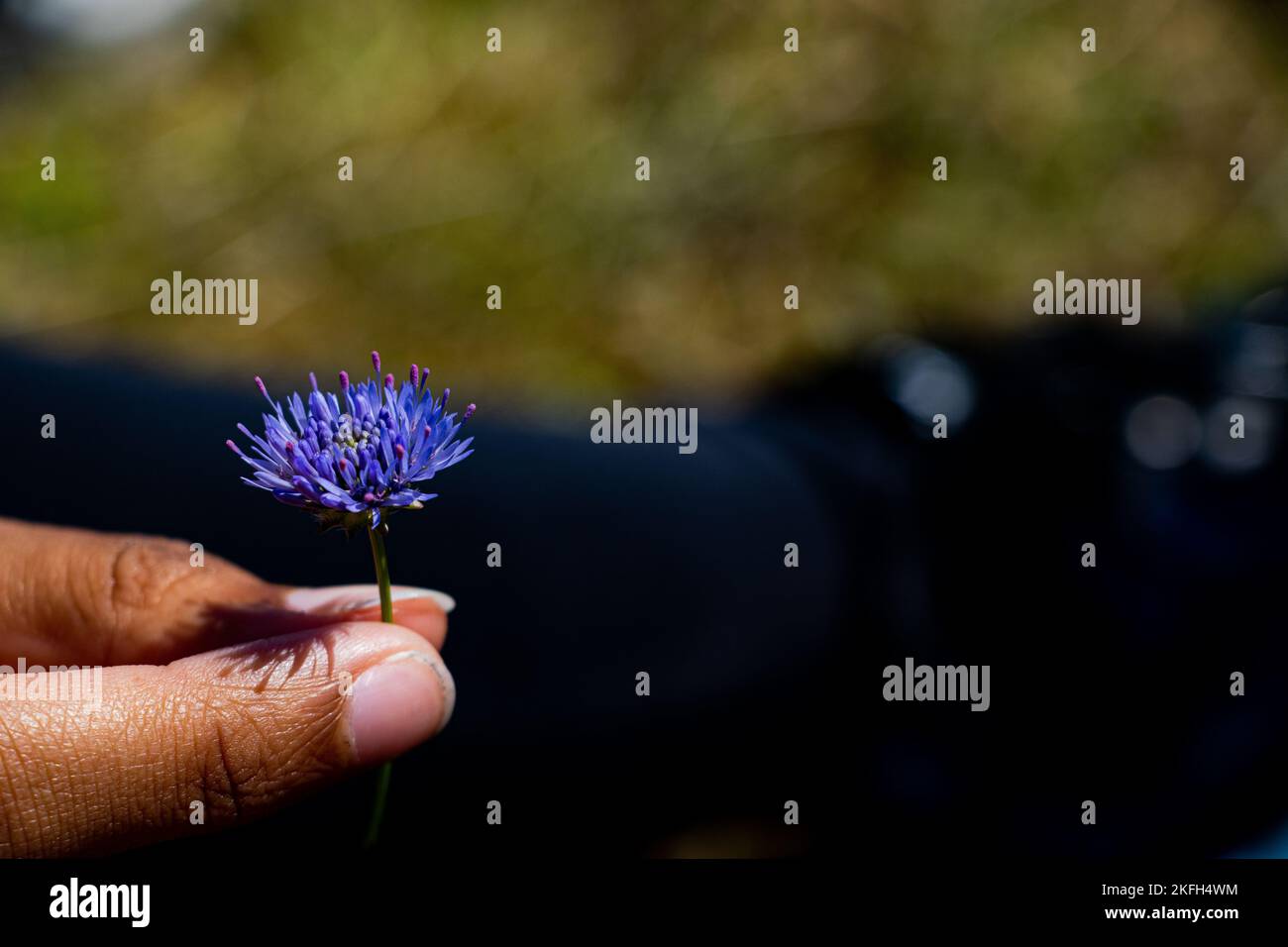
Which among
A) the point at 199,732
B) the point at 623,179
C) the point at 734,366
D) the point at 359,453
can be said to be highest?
the point at 623,179

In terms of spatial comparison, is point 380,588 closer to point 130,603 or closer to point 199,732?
point 199,732

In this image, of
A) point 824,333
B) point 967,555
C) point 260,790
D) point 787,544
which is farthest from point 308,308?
point 260,790

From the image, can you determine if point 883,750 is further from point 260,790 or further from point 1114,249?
point 1114,249

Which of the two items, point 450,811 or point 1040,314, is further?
point 1040,314

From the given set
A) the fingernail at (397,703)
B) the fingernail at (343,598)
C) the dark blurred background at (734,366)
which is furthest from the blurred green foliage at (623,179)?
the fingernail at (397,703)

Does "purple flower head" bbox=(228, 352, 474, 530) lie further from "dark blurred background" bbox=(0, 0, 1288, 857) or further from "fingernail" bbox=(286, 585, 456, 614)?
"dark blurred background" bbox=(0, 0, 1288, 857)

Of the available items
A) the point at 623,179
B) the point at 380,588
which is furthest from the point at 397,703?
the point at 623,179

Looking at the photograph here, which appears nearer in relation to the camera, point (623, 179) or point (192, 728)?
point (192, 728)
